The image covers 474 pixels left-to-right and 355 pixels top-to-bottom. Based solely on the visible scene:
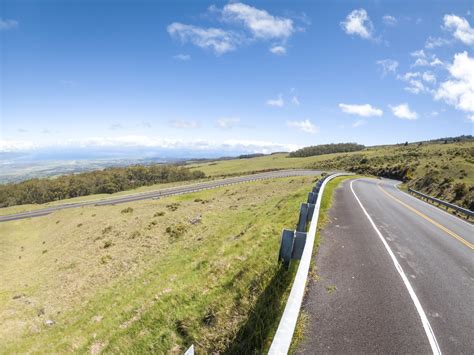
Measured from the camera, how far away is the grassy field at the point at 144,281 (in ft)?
20.2

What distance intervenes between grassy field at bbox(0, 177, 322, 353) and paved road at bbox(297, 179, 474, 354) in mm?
1080

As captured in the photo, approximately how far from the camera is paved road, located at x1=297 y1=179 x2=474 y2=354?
4.80 meters

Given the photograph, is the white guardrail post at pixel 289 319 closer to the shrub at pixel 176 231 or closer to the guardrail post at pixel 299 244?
the guardrail post at pixel 299 244

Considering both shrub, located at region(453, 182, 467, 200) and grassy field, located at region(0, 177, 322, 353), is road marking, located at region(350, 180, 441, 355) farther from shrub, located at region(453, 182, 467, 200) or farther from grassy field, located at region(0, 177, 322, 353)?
shrub, located at region(453, 182, 467, 200)

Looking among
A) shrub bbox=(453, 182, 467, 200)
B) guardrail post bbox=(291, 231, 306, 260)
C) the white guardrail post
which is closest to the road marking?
the white guardrail post

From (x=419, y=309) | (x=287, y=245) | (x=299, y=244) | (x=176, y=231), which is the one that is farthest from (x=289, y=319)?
(x=176, y=231)

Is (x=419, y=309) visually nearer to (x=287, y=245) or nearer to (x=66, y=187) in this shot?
(x=287, y=245)

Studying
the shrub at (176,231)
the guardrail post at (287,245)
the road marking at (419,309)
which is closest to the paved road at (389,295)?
the road marking at (419,309)

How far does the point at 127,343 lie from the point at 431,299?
7.66 m

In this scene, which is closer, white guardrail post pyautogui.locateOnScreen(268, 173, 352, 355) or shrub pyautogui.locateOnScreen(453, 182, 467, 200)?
white guardrail post pyautogui.locateOnScreen(268, 173, 352, 355)

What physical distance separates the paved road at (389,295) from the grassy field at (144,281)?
1080 millimetres

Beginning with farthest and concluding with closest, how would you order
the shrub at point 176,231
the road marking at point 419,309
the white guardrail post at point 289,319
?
1. the shrub at point 176,231
2. the road marking at point 419,309
3. the white guardrail post at point 289,319

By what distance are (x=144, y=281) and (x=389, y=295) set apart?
12360 millimetres

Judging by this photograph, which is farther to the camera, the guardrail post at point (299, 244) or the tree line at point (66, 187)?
the tree line at point (66, 187)
